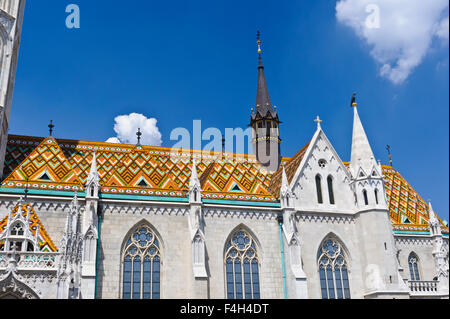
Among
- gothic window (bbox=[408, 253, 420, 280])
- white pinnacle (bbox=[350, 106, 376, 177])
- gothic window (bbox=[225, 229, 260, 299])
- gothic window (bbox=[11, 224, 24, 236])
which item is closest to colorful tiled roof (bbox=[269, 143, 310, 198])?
white pinnacle (bbox=[350, 106, 376, 177])

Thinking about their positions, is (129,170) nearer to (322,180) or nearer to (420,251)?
(322,180)

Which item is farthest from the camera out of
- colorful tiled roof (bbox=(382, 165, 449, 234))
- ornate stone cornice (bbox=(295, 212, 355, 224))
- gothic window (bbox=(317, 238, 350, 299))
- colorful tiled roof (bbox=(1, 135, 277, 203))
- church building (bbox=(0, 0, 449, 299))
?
colorful tiled roof (bbox=(382, 165, 449, 234))

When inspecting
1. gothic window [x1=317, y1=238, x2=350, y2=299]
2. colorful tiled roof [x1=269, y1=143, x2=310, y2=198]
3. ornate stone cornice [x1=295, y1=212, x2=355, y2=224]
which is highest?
colorful tiled roof [x1=269, y1=143, x2=310, y2=198]

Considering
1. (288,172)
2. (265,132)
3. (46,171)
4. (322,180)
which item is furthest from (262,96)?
(46,171)

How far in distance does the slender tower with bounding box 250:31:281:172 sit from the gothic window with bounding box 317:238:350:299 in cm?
808

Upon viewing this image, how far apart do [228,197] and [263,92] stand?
13.9 metres

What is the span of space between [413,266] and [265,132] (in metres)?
13.9

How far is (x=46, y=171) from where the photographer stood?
26.9 meters

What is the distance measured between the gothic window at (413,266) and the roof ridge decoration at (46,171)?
2049cm

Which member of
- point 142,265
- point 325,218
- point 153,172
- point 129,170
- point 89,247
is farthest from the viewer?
point 153,172

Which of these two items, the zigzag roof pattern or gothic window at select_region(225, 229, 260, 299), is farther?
the zigzag roof pattern

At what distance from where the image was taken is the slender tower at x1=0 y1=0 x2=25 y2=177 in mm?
25781

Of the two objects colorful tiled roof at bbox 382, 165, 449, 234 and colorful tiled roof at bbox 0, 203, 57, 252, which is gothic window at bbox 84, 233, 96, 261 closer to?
colorful tiled roof at bbox 0, 203, 57, 252
